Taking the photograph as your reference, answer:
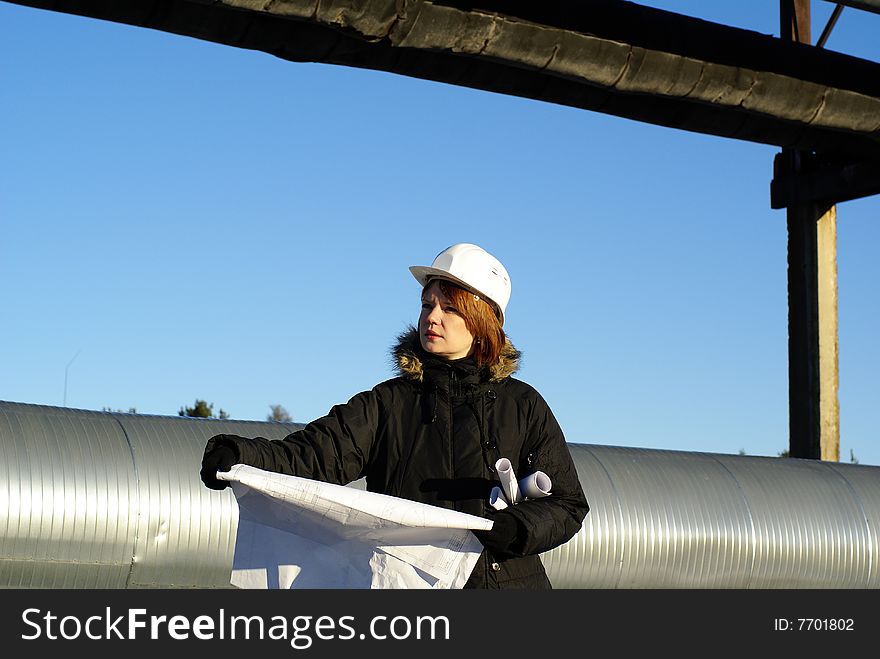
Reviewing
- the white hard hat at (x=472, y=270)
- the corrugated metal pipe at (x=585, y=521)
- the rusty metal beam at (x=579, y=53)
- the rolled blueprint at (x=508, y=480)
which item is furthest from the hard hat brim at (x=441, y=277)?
the corrugated metal pipe at (x=585, y=521)

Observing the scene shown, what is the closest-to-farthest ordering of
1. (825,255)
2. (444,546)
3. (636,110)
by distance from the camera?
(444,546) → (636,110) → (825,255)

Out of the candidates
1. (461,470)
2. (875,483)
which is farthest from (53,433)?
(875,483)

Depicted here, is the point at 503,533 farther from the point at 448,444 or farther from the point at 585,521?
the point at 585,521

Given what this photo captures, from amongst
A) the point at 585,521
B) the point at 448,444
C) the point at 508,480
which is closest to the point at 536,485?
the point at 508,480

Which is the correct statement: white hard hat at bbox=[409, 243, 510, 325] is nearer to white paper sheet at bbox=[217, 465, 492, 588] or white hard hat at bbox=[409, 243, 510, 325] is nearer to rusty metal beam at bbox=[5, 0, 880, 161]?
white paper sheet at bbox=[217, 465, 492, 588]

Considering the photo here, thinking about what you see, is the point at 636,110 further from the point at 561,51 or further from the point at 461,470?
the point at 461,470

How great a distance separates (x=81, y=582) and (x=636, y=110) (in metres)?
4.58

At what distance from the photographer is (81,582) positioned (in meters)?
6.98

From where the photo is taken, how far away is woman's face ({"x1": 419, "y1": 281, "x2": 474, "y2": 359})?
12.2ft

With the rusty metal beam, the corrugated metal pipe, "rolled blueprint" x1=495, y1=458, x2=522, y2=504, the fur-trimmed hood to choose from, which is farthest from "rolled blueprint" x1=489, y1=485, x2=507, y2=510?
the corrugated metal pipe

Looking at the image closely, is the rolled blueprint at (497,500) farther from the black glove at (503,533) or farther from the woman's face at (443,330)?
the woman's face at (443,330)

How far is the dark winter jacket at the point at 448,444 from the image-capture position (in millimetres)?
3543

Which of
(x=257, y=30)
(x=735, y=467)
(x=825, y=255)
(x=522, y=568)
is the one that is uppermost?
(x=825, y=255)

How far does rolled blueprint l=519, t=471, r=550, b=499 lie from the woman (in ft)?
0.10
